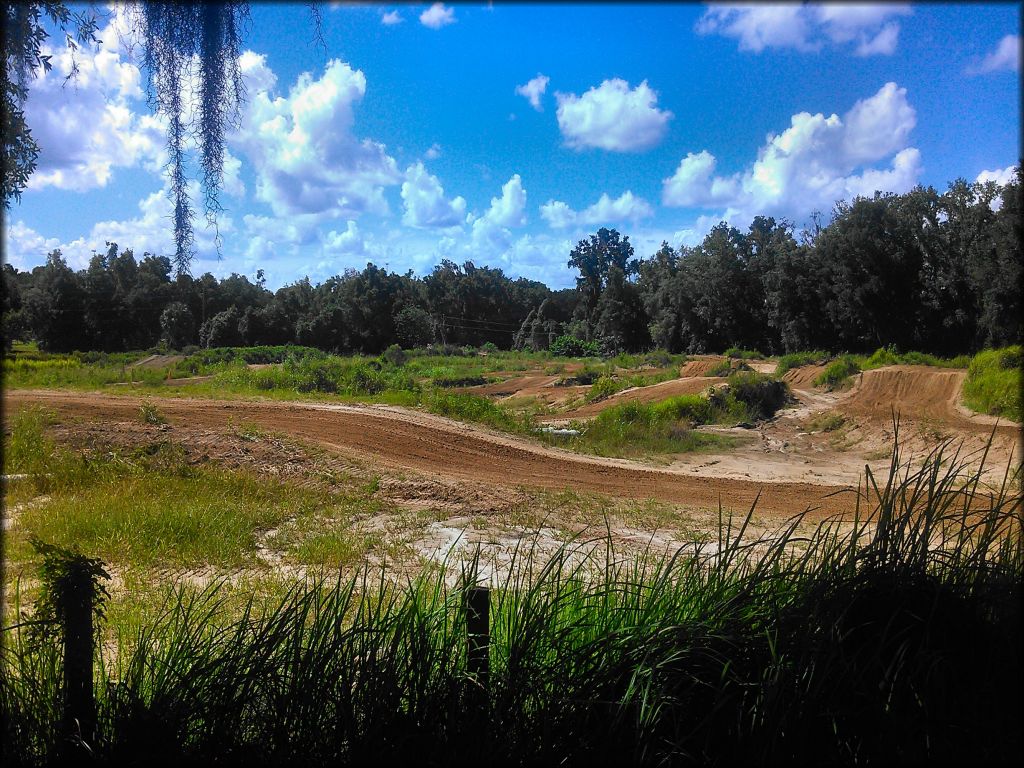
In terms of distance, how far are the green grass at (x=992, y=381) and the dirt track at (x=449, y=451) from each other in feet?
25.4

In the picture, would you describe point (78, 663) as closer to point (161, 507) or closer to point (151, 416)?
point (161, 507)

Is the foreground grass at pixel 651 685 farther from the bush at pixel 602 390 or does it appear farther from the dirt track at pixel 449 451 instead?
the bush at pixel 602 390

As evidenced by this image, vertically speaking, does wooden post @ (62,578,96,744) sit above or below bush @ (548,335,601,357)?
below

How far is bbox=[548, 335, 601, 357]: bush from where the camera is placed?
163ft

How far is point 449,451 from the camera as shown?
14.0 m

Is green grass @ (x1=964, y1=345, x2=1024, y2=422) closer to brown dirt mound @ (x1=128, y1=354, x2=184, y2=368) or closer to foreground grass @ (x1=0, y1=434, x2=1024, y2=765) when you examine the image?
foreground grass @ (x1=0, y1=434, x2=1024, y2=765)

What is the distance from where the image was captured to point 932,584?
109 inches

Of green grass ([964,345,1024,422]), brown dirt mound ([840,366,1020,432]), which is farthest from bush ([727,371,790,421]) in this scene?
green grass ([964,345,1024,422])

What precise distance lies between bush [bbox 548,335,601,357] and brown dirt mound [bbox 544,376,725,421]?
2179 cm

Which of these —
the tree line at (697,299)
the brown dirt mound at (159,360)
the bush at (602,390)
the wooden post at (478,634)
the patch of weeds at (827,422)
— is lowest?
the patch of weeds at (827,422)

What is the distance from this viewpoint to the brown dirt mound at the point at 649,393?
2347 cm

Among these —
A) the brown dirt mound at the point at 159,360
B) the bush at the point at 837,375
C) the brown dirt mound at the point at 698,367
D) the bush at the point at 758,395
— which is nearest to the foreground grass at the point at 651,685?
the bush at the point at 758,395

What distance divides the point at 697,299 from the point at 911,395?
95.8 feet

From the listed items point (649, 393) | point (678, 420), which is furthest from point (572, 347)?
point (678, 420)
